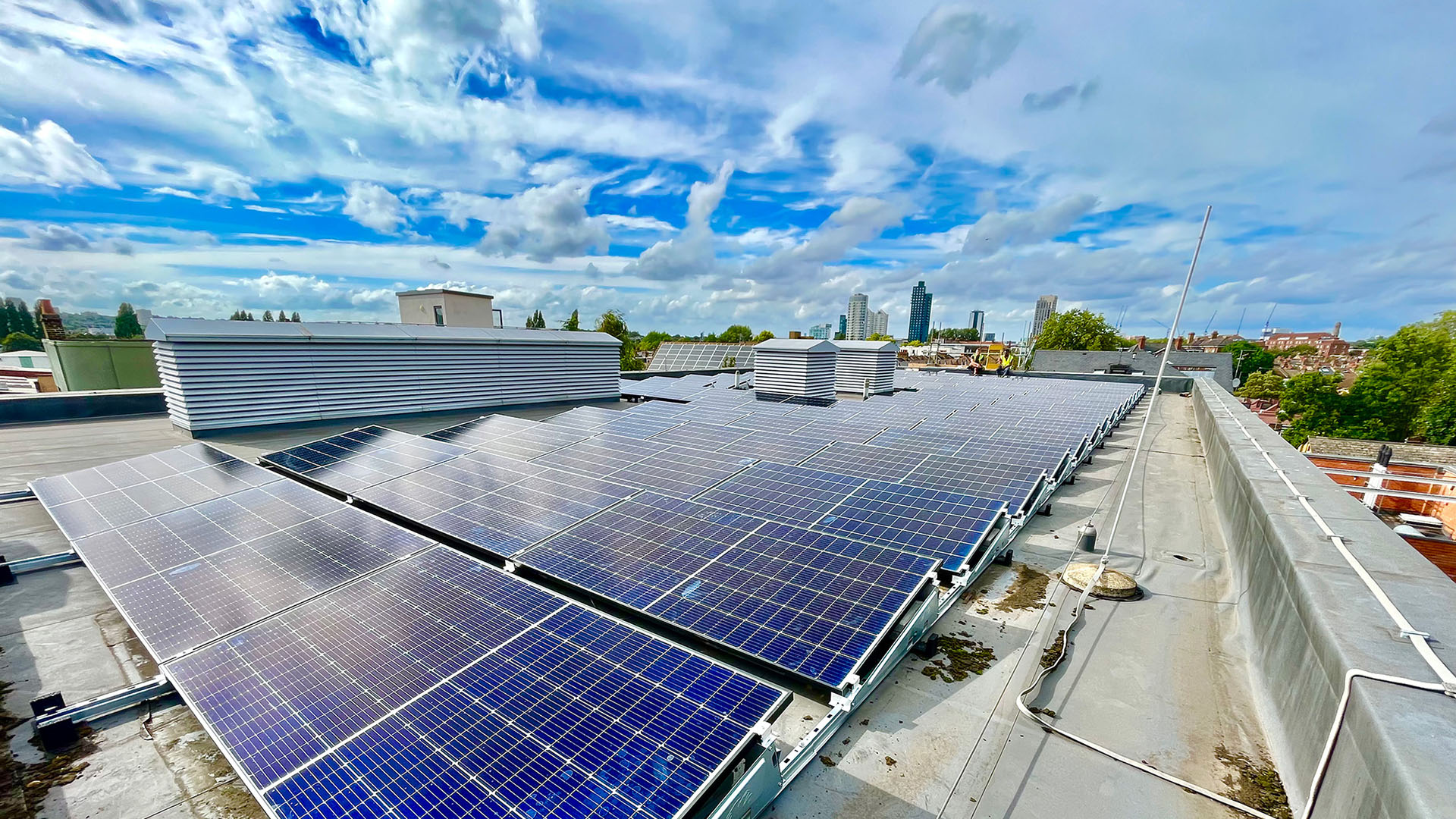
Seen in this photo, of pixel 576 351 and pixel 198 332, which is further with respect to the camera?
pixel 576 351

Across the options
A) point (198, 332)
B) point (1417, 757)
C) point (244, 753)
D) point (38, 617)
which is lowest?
point (38, 617)

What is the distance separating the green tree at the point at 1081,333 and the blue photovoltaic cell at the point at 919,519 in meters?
93.0

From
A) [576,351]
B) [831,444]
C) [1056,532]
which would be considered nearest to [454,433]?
[576,351]

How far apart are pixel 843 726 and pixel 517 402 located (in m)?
28.3

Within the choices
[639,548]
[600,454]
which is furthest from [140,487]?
[639,548]

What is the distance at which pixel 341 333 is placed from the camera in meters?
24.7

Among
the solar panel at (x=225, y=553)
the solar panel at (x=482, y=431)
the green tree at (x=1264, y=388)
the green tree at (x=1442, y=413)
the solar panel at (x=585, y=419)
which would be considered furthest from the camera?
the green tree at (x=1264, y=388)

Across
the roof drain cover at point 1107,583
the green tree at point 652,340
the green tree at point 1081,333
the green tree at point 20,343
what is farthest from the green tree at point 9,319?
the green tree at point 1081,333

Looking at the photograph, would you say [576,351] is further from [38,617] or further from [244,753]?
[244,753]

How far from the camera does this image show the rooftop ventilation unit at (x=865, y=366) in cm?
3416

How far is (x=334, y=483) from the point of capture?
48.1 feet

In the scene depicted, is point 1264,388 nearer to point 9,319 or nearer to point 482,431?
point 482,431

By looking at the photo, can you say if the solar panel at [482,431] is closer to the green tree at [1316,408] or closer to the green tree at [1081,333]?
the green tree at [1316,408]

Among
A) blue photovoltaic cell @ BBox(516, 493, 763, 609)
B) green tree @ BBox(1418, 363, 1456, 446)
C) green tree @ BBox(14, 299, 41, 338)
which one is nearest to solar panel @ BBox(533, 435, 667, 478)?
blue photovoltaic cell @ BBox(516, 493, 763, 609)
